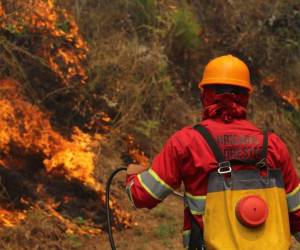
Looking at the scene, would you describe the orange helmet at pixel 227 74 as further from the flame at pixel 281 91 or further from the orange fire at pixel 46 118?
the flame at pixel 281 91

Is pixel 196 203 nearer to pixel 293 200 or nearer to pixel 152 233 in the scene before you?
pixel 293 200

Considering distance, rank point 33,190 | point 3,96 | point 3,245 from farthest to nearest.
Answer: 1. point 3,96
2. point 33,190
3. point 3,245

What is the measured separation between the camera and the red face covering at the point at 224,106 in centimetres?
297

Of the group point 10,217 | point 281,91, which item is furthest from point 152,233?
point 281,91

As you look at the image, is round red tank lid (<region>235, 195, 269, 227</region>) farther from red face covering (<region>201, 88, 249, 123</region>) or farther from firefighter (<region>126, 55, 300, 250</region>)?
red face covering (<region>201, 88, 249, 123</region>)

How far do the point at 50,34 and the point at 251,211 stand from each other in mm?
5157

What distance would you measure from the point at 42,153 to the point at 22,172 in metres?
0.34

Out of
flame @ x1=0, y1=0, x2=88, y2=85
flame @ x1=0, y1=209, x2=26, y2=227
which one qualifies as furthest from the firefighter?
flame @ x1=0, y1=0, x2=88, y2=85

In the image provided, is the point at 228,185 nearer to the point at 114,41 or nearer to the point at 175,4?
the point at 114,41

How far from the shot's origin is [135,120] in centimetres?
775

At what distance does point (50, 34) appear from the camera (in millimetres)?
7301

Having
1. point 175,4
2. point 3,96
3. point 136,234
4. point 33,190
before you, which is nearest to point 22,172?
point 33,190

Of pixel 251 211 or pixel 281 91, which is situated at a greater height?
pixel 251 211

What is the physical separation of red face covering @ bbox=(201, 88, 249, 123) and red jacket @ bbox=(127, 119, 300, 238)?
0.03 meters
